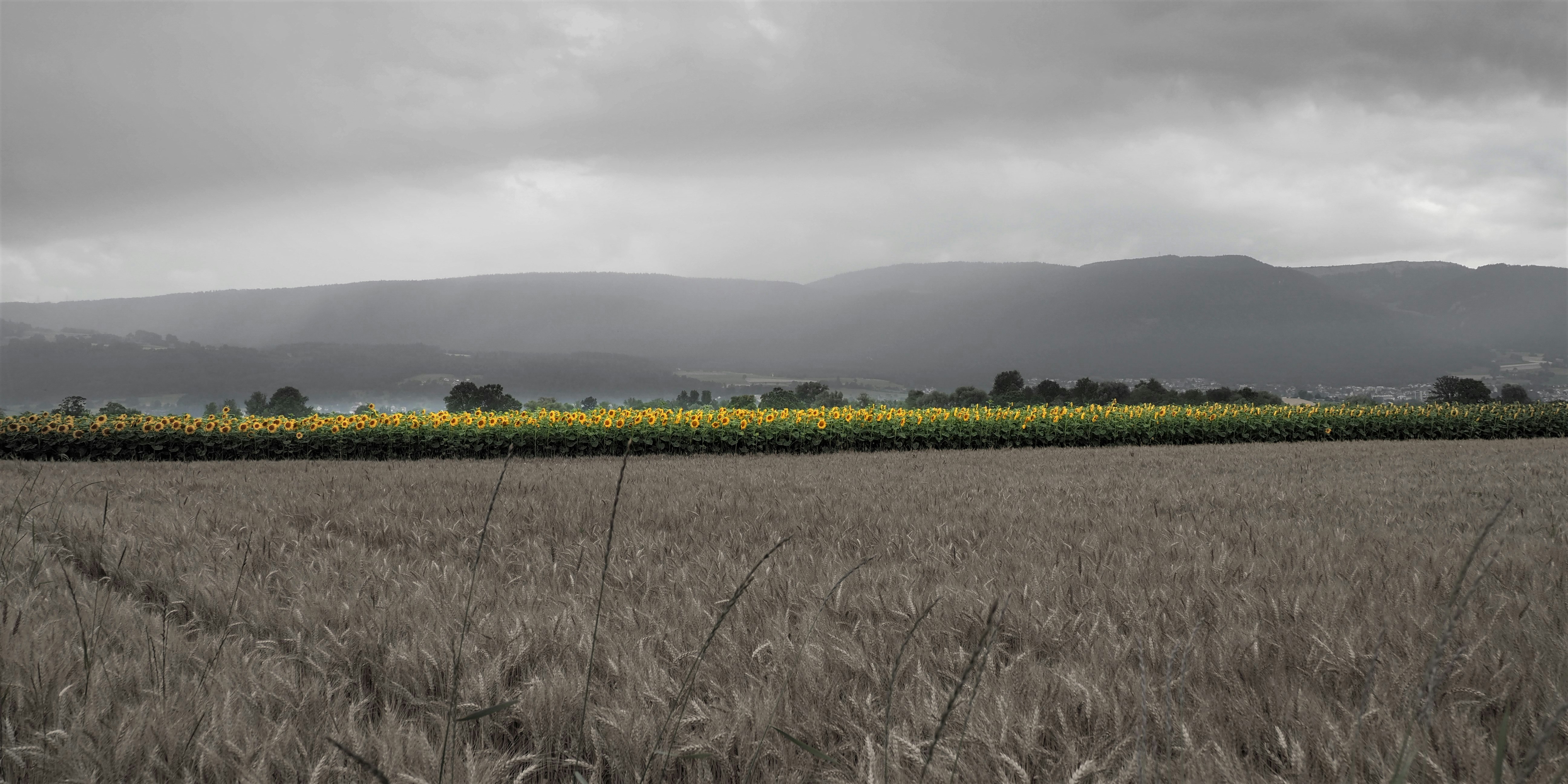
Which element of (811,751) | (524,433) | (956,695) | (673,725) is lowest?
(673,725)

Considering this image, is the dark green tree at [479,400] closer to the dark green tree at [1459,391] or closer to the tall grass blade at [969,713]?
the tall grass blade at [969,713]

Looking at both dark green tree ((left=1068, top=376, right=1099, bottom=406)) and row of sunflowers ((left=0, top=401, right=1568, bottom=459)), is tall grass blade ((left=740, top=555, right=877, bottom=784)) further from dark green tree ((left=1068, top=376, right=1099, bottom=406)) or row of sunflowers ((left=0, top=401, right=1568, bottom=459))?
dark green tree ((left=1068, top=376, right=1099, bottom=406))

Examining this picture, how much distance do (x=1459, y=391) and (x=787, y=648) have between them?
33333 millimetres

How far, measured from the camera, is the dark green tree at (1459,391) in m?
23.8

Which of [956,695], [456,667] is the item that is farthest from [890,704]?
[456,667]

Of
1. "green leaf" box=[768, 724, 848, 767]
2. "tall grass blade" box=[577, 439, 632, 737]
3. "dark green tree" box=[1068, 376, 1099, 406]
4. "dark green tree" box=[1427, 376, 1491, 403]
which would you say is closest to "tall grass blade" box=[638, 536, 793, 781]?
"tall grass blade" box=[577, 439, 632, 737]

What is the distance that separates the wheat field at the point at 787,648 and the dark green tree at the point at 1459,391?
25110 millimetres

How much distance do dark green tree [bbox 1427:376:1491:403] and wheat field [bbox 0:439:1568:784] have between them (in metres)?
25.1

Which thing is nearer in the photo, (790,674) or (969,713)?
(969,713)

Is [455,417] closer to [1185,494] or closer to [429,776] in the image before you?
[1185,494]

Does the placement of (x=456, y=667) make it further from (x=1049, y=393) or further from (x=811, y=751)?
(x=1049, y=393)

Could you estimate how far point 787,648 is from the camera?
201cm

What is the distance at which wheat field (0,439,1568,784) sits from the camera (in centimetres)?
147

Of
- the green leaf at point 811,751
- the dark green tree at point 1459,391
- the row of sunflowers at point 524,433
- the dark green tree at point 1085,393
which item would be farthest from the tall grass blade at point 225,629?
the dark green tree at point 1459,391
